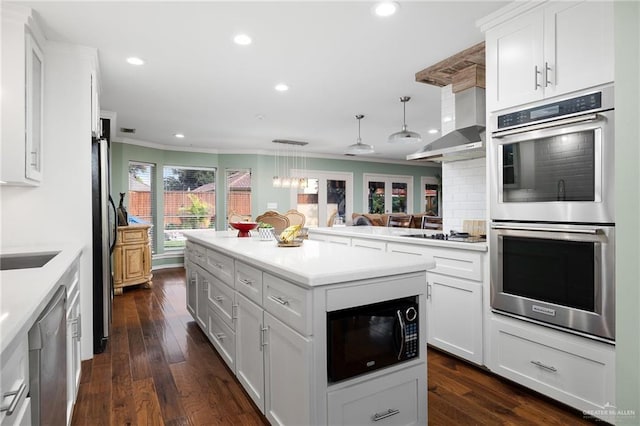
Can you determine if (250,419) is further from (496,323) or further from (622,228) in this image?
(622,228)

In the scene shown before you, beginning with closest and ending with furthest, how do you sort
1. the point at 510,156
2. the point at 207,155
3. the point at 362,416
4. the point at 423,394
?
the point at 362,416 → the point at 423,394 → the point at 510,156 → the point at 207,155

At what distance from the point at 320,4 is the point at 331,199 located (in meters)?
6.72

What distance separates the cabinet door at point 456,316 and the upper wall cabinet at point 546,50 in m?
1.29

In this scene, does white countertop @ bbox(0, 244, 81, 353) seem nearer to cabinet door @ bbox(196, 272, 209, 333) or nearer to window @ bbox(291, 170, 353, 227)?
cabinet door @ bbox(196, 272, 209, 333)

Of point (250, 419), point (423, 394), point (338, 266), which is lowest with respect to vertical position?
point (250, 419)

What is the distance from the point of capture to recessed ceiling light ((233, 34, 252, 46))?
102 inches

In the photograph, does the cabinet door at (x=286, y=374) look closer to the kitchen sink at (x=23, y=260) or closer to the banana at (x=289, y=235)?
the banana at (x=289, y=235)

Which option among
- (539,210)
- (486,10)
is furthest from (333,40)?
(539,210)

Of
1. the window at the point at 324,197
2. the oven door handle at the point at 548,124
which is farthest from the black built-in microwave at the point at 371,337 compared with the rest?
the window at the point at 324,197

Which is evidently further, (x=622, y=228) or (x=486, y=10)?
(x=486, y=10)

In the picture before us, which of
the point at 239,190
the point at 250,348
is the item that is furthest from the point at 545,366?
the point at 239,190

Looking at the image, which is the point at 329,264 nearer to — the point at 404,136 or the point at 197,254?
the point at 197,254

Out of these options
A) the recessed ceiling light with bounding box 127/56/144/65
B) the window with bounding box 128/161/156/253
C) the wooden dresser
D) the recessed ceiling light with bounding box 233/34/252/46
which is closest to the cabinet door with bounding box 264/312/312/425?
the recessed ceiling light with bounding box 233/34/252/46

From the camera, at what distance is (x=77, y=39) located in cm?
262
